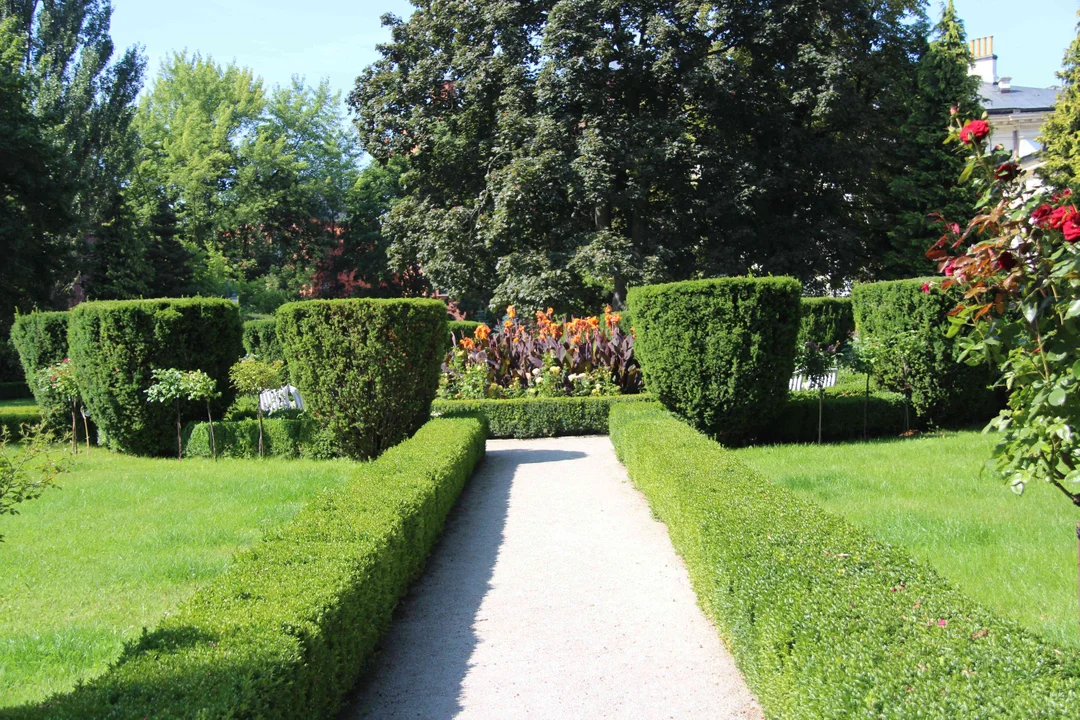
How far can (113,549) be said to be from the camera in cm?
598

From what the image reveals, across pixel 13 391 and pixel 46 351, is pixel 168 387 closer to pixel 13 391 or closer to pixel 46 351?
pixel 46 351

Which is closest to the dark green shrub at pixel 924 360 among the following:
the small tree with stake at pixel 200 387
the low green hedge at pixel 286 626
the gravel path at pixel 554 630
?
the gravel path at pixel 554 630

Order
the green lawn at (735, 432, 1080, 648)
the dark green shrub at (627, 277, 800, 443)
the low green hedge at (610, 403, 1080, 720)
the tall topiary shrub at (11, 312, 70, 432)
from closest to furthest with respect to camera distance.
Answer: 1. the low green hedge at (610, 403, 1080, 720)
2. the green lawn at (735, 432, 1080, 648)
3. the dark green shrub at (627, 277, 800, 443)
4. the tall topiary shrub at (11, 312, 70, 432)

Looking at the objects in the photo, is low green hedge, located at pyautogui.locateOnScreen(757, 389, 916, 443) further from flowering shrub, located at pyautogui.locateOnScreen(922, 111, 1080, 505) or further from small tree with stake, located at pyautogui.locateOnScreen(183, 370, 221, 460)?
flowering shrub, located at pyautogui.locateOnScreen(922, 111, 1080, 505)

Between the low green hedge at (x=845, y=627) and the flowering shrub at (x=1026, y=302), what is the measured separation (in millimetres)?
582

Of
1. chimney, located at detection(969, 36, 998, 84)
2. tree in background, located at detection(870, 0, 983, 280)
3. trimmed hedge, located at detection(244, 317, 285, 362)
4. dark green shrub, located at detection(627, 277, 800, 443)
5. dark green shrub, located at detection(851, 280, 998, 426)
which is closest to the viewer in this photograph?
dark green shrub, located at detection(627, 277, 800, 443)

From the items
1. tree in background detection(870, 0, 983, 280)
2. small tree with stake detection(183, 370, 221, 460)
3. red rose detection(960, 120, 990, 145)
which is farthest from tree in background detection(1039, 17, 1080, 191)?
red rose detection(960, 120, 990, 145)

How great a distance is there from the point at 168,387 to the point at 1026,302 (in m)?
10.0

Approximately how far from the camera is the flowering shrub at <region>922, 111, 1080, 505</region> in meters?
2.68

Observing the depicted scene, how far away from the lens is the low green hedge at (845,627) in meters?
2.37

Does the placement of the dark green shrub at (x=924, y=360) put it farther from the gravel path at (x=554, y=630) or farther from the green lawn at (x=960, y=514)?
the gravel path at (x=554, y=630)

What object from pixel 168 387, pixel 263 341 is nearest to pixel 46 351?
pixel 168 387

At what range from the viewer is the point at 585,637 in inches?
177

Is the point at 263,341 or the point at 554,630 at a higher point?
the point at 263,341
